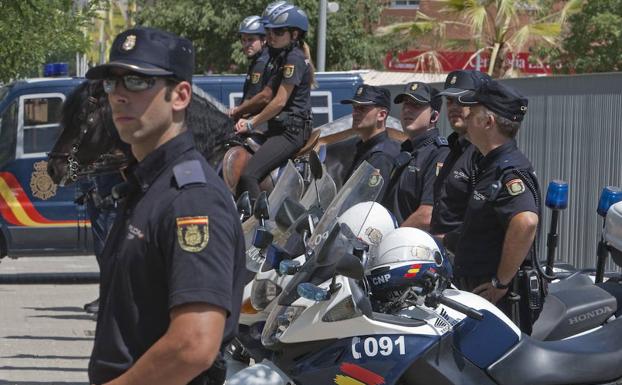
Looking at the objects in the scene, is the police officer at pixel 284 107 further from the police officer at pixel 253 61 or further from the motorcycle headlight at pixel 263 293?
the motorcycle headlight at pixel 263 293

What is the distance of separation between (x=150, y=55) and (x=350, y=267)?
1.54m

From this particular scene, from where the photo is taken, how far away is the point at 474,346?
467cm

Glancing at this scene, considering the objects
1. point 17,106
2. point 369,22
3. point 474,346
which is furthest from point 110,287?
point 369,22

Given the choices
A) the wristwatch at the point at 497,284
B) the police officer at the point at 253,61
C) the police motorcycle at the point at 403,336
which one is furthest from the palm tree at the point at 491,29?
the police motorcycle at the point at 403,336

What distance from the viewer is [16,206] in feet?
45.4

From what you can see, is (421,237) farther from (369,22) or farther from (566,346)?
(369,22)

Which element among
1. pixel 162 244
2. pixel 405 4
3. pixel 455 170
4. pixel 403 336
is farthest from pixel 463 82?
pixel 405 4

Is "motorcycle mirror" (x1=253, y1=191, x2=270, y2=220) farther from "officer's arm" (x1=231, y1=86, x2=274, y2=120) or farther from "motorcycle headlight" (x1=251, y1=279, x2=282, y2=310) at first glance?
"officer's arm" (x1=231, y1=86, x2=274, y2=120)

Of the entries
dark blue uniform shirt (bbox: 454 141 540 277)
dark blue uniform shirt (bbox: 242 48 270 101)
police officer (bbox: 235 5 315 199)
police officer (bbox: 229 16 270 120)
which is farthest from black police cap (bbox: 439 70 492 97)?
dark blue uniform shirt (bbox: 242 48 270 101)

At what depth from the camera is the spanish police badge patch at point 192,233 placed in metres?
2.78

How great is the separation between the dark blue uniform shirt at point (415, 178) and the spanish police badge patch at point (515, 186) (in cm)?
179

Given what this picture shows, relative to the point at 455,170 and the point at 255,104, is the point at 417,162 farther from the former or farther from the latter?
the point at 255,104

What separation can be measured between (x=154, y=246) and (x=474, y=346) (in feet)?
6.99

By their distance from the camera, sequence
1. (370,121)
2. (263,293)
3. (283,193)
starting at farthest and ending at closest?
(370,121) → (283,193) → (263,293)
